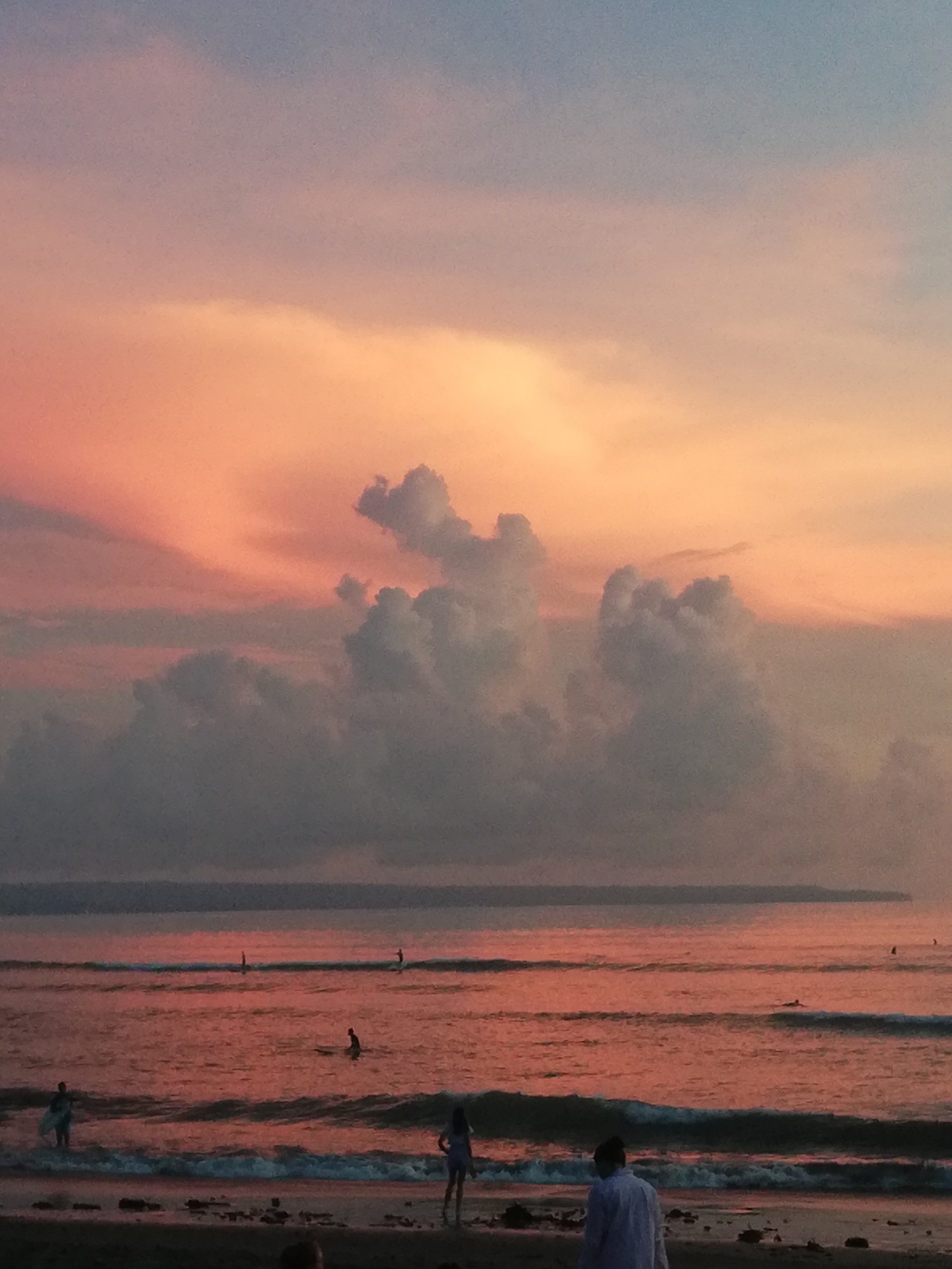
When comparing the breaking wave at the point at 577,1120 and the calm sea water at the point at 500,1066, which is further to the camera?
the breaking wave at the point at 577,1120

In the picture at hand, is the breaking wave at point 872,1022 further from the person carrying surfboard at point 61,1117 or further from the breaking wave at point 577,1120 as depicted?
the person carrying surfboard at point 61,1117

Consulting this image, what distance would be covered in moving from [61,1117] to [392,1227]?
34.1ft

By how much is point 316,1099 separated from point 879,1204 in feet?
→ 52.9

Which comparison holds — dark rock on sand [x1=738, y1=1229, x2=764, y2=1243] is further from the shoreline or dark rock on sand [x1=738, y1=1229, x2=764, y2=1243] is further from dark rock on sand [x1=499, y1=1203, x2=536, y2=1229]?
dark rock on sand [x1=499, y1=1203, x2=536, y2=1229]

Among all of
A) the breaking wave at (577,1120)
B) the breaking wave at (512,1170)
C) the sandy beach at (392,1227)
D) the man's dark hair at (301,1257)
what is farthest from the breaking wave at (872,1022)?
the man's dark hair at (301,1257)

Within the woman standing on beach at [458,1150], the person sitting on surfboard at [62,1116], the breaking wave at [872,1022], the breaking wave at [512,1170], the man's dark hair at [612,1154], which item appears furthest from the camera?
the breaking wave at [872,1022]

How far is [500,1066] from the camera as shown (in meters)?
42.9

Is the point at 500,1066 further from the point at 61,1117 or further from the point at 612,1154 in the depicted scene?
the point at 612,1154

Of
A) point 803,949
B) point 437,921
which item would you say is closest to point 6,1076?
point 803,949

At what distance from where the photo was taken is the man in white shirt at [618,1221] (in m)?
9.69

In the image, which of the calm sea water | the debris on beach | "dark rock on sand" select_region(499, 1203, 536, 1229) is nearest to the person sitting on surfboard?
the calm sea water

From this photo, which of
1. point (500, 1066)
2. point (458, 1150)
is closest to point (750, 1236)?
point (458, 1150)

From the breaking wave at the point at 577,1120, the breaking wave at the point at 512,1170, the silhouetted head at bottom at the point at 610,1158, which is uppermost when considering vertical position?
the silhouetted head at bottom at the point at 610,1158

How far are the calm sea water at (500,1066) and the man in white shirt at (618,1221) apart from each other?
17271 millimetres
